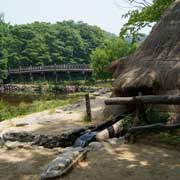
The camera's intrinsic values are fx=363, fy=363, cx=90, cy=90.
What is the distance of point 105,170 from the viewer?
8.21 meters

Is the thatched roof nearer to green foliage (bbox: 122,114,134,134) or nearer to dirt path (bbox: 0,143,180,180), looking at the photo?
green foliage (bbox: 122,114,134,134)

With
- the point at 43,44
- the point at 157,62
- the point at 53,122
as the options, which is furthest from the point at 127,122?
the point at 43,44

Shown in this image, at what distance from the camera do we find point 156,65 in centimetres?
1295

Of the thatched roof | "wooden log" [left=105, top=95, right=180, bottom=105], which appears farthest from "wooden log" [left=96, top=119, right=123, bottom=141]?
the thatched roof

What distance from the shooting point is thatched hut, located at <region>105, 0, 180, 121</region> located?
484 inches

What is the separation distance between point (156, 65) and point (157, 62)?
175 mm

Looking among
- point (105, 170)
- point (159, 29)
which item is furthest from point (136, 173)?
point (159, 29)

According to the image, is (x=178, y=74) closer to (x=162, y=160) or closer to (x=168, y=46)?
(x=168, y=46)

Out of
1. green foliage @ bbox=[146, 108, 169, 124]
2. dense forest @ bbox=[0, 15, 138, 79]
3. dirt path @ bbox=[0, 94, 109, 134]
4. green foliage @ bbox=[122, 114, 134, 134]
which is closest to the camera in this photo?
green foliage @ bbox=[146, 108, 169, 124]

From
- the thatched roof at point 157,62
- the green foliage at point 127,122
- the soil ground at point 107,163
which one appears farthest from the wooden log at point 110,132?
the thatched roof at point 157,62

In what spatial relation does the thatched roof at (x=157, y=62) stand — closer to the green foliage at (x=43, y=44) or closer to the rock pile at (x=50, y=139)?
the rock pile at (x=50, y=139)

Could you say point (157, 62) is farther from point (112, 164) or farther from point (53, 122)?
point (112, 164)

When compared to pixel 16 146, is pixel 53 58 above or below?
above

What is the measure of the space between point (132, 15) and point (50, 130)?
1147 cm
